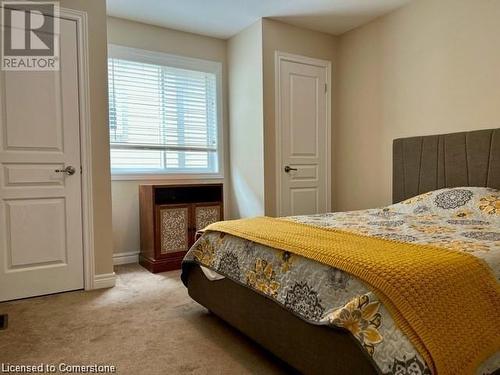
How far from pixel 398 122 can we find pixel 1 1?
3.36 metres

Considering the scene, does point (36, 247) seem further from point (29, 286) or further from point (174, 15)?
point (174, 15)

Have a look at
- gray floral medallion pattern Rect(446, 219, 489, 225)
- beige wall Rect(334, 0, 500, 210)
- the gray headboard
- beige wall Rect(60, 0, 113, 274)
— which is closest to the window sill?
beige wall Rect(60, 0, 113, 274)

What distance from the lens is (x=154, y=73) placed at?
3762 millimetres

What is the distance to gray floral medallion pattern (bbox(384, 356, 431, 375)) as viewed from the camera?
3.24ft

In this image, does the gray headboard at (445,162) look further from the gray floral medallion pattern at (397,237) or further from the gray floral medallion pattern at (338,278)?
the gray floral medallion pattern at (338,278)

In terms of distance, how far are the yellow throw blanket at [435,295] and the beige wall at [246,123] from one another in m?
2.36

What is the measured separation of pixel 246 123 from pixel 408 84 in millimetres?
1630

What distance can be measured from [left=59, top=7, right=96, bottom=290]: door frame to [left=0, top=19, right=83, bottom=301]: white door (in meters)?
0.03

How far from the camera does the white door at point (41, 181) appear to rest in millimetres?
2523

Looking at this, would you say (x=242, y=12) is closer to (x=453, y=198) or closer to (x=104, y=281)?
(x=453, y=198)

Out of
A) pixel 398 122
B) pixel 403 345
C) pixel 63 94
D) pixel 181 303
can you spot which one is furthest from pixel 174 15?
pixel 403 345

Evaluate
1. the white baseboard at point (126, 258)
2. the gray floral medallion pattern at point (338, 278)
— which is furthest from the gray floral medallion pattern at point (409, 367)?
the white baseboard at point (126, 258)

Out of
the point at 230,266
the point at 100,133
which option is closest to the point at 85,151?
the point at 100,133

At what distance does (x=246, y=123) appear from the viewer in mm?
3875
